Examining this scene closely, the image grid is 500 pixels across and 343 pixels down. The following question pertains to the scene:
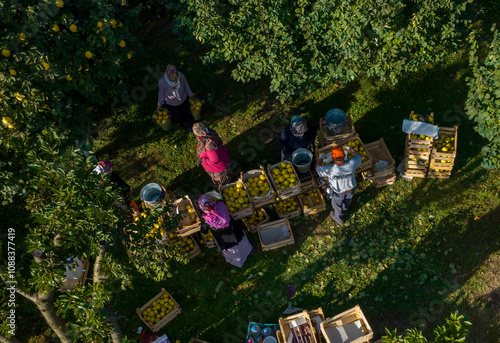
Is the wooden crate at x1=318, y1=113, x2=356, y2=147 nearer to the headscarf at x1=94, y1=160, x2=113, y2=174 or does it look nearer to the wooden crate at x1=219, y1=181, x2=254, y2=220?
the wooden crate at x1=219, y1=181, x2=254, y2=220

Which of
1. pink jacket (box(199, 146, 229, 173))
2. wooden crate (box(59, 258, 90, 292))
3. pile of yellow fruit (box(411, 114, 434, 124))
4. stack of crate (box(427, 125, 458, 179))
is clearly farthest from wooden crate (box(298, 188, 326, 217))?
wooden crate (box(59, 258, 90, 292))

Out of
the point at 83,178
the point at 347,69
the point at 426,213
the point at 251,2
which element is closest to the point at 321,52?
the point at 347,69

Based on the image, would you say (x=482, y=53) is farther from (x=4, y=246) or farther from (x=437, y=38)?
(x=4, y=246)

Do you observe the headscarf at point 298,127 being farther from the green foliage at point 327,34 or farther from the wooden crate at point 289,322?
the wooden crate at point 289,322

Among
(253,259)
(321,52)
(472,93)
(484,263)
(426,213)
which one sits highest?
(321,52)

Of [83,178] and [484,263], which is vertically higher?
[83,178]

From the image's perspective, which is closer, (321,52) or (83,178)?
(83,178)
